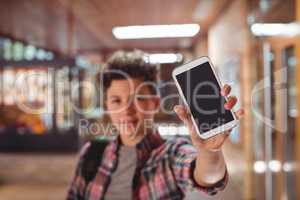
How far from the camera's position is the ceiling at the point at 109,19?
2.58 feet

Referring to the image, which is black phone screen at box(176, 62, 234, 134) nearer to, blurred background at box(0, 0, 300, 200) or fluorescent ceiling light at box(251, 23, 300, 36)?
blurred background at box(0, 0, 300, 200)

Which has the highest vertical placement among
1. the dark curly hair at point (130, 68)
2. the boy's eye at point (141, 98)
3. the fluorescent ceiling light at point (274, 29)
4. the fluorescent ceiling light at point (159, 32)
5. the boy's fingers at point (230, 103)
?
the fluorescent ceiling light at point (274, 29)

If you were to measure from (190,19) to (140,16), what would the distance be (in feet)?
0.42

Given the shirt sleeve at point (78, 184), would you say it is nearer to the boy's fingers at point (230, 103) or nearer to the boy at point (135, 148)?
the boy at point (135, 148)

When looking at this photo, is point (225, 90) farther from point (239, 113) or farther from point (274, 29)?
point (274, 29)

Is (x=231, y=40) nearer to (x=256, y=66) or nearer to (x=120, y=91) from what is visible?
(x=256, y=66)

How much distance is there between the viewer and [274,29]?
4.33 ft

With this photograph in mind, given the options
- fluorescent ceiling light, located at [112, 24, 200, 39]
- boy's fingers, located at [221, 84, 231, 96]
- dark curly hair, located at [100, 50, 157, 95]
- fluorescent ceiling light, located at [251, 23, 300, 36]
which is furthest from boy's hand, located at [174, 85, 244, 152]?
fluorescent ceiling light, located at [251, 23, 300, 36]

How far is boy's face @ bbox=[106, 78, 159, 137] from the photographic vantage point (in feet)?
2.38

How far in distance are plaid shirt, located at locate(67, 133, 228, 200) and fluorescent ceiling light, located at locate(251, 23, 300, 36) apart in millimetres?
448

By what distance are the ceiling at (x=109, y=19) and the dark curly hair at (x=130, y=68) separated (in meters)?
0.03

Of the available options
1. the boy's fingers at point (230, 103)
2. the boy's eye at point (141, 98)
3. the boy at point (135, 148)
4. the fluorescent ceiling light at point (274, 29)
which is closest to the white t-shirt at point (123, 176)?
the boy at point (135, 148)

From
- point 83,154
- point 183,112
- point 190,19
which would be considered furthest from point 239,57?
point 83,154

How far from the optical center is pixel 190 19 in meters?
→ 0.79
